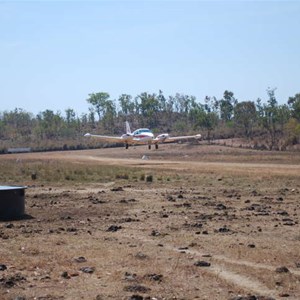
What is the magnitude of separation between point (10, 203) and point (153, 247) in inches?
228

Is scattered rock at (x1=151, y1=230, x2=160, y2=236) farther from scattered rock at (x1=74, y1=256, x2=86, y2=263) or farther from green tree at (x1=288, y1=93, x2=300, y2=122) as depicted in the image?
green tree at (x1=288, y1=93, x2=300, y2=122)

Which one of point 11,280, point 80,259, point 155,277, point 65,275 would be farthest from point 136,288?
point 80,259

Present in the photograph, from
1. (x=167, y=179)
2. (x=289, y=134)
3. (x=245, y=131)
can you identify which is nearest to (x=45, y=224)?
(x=167, y=179)

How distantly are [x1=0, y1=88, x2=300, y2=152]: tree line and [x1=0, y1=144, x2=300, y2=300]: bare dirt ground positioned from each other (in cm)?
5350

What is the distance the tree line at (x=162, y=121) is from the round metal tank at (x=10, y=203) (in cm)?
5726

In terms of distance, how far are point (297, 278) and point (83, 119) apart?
14676 cm

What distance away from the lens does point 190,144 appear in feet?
Result: 275

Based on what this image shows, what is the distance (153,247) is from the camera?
12.3m

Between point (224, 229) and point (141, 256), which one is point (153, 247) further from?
point (224, 229)

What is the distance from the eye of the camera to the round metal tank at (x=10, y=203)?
16703mm

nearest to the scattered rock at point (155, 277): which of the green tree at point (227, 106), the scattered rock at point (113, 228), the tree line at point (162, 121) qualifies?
the scattered rock at point (113, 228)

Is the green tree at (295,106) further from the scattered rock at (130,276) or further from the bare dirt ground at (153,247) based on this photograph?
the scattered rock at (130,276)

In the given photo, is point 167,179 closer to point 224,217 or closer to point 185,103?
point 224,217

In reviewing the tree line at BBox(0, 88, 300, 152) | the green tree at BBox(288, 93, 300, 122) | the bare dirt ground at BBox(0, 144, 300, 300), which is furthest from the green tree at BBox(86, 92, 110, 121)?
the bare dirt ground at BBox(0, 144, 300, 300)
